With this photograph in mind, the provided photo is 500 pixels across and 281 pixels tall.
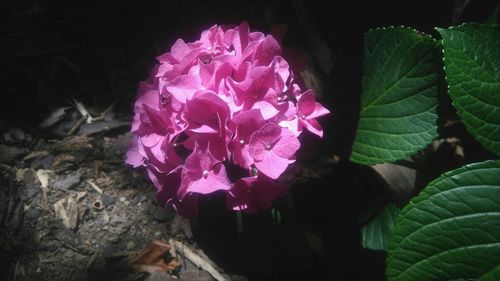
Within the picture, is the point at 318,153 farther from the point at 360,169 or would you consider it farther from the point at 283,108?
the point at 283,108

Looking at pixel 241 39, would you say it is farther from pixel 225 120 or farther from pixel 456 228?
pixel 456 228

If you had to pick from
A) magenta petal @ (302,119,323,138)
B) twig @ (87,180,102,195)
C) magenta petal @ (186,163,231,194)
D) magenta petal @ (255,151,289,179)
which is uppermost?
magenta petal @ (302,119,323,138)

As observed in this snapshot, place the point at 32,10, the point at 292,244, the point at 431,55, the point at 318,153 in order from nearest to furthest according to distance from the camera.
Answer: the point at 431,55, the point at 292,244, the point at 318,153, the point at 32,10

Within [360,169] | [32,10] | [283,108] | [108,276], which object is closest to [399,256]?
[283,108]

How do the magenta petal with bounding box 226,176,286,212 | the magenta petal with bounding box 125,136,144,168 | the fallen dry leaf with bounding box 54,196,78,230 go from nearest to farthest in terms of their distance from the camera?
the magenta petal with bounding box 226,176,286,212
the magenta petal with bounding box 125,136,144,168
the fallen dry leaf with bounding box 54,196,78,230

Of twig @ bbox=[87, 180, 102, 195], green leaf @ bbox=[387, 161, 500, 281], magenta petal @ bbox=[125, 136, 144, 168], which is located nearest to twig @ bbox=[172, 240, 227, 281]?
twig @ bbox=[87, 180, 102, 195]

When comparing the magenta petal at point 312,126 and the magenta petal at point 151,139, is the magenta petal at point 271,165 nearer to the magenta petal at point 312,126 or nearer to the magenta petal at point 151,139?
the magenta petal at point 312,126

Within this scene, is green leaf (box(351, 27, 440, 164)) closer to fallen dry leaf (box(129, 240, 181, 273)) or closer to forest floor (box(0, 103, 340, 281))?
forest floor (box(0, 103, 340, 281))

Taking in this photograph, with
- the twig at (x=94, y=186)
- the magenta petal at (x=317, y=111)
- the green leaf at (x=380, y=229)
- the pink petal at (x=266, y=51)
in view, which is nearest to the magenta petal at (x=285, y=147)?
the magenta petal at (x=317, y=111)
